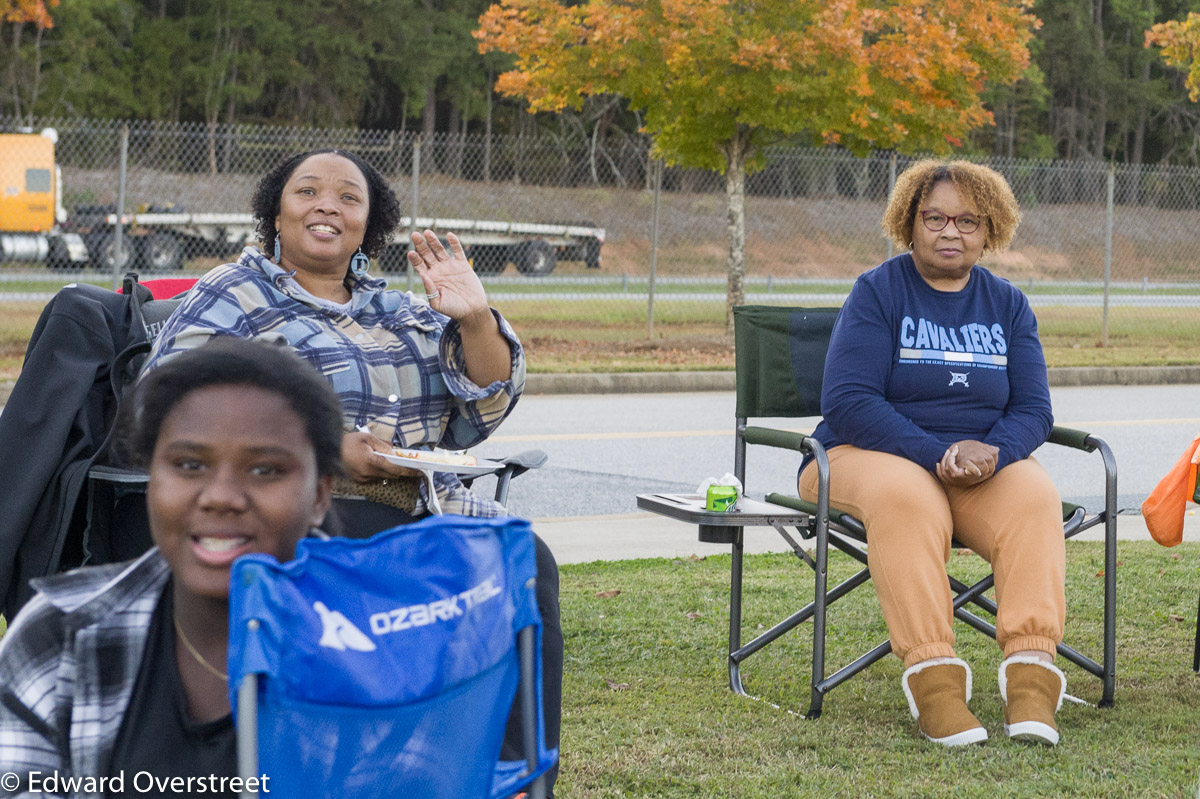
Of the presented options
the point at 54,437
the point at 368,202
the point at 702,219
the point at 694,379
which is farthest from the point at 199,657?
the point at 702,219

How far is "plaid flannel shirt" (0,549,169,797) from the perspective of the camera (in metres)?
1.82

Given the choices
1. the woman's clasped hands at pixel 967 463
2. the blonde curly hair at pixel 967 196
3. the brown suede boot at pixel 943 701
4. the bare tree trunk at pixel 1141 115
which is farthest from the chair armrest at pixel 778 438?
the bare tree trunk at pixel 1141 115

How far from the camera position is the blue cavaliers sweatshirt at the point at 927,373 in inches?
169

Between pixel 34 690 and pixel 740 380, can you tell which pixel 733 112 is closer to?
pixel 740 380

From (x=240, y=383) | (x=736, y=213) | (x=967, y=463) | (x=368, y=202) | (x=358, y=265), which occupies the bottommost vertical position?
(x=967, y=463)

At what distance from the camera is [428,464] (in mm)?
3164

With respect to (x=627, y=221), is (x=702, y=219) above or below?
above

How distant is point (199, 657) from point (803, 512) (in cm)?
255

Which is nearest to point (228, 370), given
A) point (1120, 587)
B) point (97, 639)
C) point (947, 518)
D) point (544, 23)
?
point (97, 639)

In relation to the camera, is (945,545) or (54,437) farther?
(945,545)

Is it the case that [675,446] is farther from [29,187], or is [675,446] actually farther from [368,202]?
[29,187]

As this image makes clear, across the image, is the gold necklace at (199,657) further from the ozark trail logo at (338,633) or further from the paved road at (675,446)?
the paved road at (675,446)

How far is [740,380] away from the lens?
4750mm

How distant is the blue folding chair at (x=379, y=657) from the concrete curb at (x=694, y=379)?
34.6 ft
